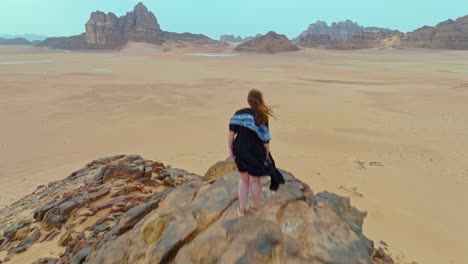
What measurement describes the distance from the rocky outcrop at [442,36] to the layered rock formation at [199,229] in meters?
112

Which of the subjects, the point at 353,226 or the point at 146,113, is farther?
the point at 146,113

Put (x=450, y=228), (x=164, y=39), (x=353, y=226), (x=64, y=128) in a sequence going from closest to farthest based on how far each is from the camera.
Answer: (x=353, y=226) → (x=450, y=228) → (x=64, y=128) → (x=164, y=39)

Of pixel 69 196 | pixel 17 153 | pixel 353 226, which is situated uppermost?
pixel 353 226

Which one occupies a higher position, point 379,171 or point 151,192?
point 151,192

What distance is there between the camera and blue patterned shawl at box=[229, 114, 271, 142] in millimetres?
3986

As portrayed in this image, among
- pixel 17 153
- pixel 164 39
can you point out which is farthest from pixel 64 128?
pixel 164 39

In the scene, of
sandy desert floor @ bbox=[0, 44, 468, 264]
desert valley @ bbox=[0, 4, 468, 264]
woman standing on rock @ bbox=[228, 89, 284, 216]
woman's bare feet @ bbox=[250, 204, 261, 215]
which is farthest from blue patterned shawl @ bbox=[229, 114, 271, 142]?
desert valley @ bbox=[0, 4, 468, 264]

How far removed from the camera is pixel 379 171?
1066 cm

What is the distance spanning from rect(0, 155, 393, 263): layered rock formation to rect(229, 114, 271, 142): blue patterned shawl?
94 centimetres

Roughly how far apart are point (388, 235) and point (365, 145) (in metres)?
7.16

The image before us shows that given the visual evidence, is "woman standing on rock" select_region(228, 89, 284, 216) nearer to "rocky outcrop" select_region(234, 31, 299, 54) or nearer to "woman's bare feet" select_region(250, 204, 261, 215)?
"woman's bare feet" select_region(250, 204, 261, 215)

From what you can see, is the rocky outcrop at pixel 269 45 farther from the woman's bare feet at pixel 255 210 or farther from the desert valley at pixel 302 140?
the woman's bare feet at pixel 255 210

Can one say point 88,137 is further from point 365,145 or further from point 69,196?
point 365,145

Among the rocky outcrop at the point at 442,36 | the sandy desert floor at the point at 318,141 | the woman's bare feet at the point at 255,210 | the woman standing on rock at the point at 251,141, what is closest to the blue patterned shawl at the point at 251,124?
the woman standing on rock at the point at 251,141
